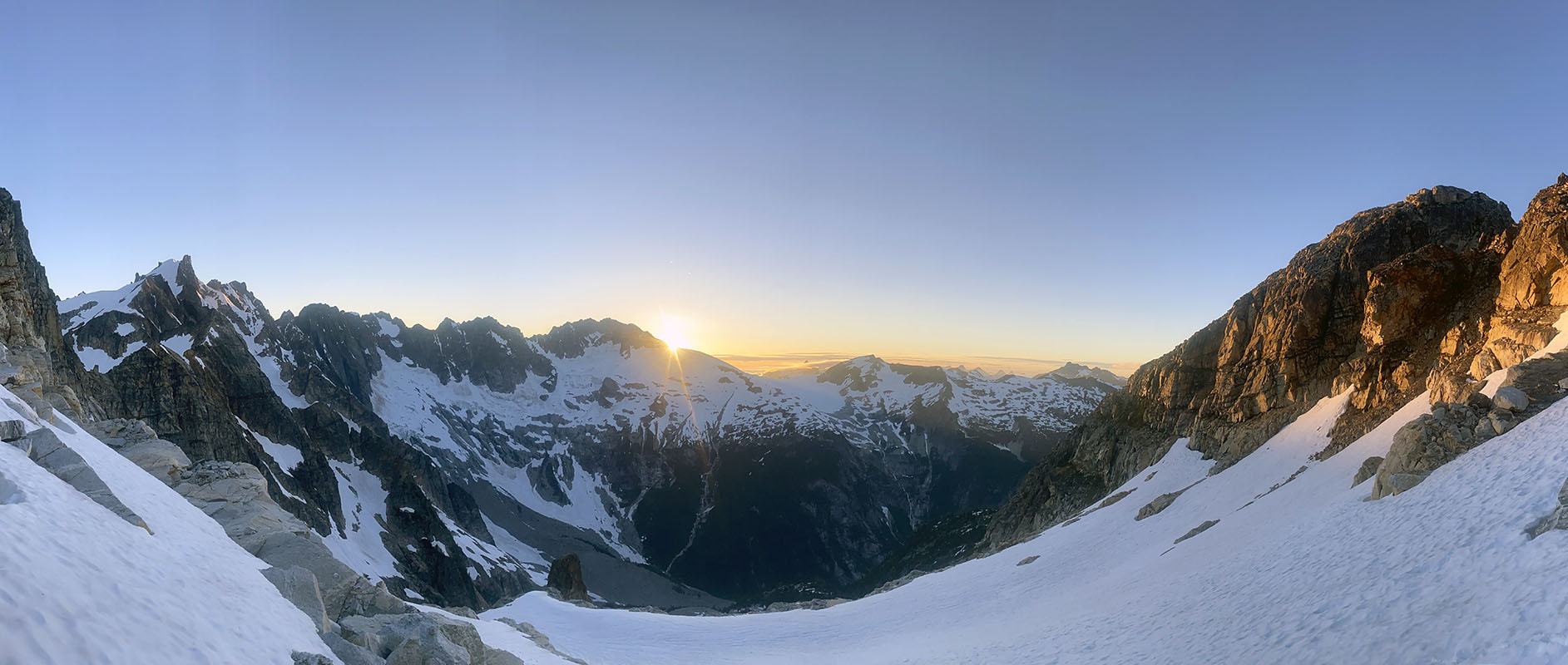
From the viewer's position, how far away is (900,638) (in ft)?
109

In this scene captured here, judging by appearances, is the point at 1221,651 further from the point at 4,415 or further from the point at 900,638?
the point at 4,415

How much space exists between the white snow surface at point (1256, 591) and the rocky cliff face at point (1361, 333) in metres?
3.95

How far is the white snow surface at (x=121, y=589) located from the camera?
25.3ft

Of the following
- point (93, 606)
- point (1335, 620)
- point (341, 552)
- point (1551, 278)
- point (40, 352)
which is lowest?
point (341, 552)

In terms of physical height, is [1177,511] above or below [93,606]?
below

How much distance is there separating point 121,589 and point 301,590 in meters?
4.46

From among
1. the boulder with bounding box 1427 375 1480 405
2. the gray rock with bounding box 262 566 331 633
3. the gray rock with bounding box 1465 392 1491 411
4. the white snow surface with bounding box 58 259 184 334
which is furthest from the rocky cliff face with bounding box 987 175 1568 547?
the white snow surface with bounding box 58 259 184 334

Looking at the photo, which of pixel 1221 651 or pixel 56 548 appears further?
pixel 1221 651

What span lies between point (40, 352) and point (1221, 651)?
52889mm

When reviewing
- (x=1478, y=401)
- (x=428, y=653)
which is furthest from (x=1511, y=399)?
(x=428, y=653)

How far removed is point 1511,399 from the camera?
2261cm

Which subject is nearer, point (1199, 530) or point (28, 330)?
point (1199, 530)

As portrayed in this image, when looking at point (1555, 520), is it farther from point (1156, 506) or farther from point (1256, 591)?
point (1156, 506)

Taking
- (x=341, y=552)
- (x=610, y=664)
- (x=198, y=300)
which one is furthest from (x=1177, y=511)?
(x=198, y=300)
